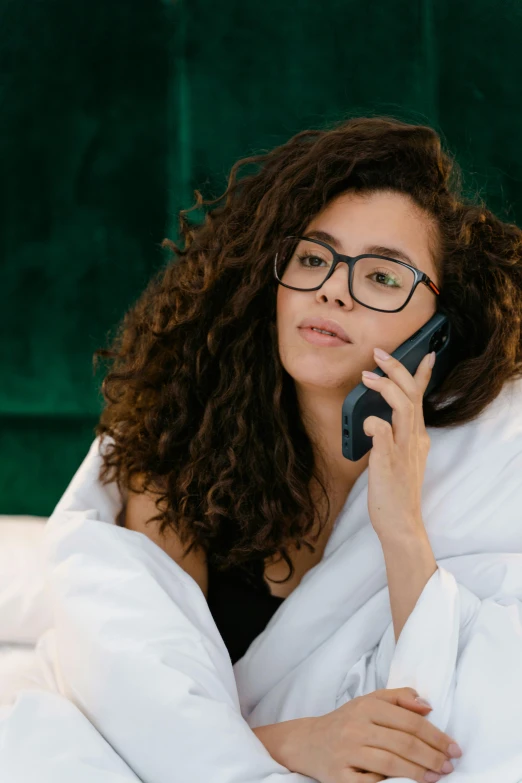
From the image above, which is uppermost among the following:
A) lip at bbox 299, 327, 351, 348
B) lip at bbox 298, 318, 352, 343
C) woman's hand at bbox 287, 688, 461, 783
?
lip at bbox 298, 318, 352, 343

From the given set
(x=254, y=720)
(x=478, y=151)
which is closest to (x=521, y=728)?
(x=254, y=720)

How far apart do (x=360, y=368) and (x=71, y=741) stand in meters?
0.60

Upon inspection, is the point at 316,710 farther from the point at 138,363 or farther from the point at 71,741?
the point at 138,363

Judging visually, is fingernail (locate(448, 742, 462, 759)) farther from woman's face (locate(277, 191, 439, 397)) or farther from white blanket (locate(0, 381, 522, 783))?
woman's face (locate(277, 191, 439, 397))

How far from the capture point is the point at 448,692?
2.97ft

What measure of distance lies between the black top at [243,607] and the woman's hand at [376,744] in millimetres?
331

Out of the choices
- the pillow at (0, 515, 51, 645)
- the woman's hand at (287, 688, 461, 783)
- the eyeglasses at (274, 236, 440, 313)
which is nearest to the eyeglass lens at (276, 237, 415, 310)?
the eyeglasses at (274, 236, 440, 313)

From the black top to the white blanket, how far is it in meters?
0.12

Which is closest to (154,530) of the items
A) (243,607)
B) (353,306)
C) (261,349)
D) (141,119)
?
(243,607)

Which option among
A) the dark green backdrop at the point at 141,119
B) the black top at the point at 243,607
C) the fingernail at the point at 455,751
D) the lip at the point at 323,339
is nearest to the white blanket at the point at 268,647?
the fingernail at the point at 455,751

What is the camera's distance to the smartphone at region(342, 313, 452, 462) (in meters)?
1.06

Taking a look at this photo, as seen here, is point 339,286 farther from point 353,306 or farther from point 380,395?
point 380,395

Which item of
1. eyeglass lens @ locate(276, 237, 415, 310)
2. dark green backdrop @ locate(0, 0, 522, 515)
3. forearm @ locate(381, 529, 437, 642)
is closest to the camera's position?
forearm @ locate(381, 529, 437, 642)

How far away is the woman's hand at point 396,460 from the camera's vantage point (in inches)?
40.2
